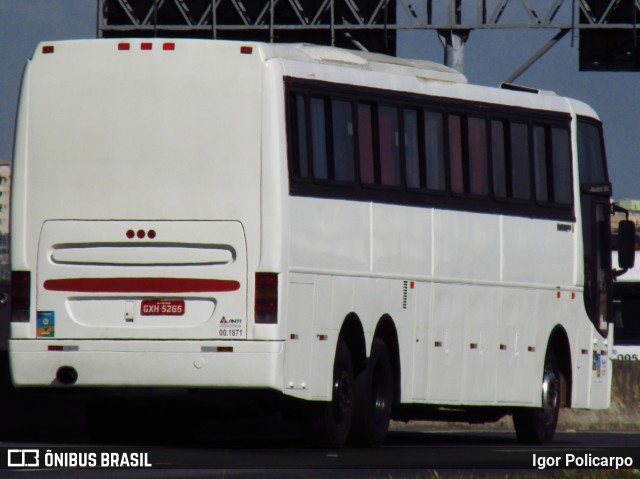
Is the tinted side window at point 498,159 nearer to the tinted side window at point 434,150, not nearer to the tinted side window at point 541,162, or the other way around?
the tinted side window at point 541,162

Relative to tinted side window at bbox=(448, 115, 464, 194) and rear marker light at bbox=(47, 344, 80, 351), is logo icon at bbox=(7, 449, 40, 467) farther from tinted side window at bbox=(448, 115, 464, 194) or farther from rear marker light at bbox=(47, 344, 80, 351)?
tinted side window at bbox=(448, 115, 464, 194)

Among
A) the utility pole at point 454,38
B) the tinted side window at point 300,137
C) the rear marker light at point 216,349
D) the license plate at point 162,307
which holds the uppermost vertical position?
the utility pole at point 454,38

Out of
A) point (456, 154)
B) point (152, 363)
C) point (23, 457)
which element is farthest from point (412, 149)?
point (23, 457)

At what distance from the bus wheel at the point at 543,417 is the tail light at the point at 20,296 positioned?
696 centimetres

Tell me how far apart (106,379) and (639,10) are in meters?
28.1

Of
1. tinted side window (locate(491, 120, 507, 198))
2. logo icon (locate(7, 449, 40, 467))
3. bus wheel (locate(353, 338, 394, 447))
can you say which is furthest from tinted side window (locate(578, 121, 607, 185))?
logo icon (locate(7, 449, 40, 467))

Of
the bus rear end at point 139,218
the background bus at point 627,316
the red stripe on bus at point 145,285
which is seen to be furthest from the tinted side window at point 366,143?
the background bus at point 627,316

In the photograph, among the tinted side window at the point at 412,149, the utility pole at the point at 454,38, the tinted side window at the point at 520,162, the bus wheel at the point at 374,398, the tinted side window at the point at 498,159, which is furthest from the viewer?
the utility pole at the point at 454,38

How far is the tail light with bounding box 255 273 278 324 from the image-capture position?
17.6m

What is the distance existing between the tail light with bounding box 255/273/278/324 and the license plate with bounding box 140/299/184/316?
65cm

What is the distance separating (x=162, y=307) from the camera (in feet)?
58.2

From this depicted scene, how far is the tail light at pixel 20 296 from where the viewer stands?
18.1 metres

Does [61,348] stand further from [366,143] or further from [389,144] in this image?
[389,144]

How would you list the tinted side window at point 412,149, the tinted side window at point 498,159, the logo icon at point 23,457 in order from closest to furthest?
the logo icon at point 23,457 → the tinted side window at point 412,149 → the tinted side window at point 498,159
